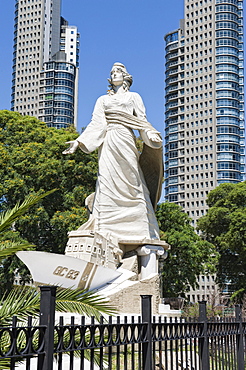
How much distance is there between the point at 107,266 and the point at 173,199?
2136 inches

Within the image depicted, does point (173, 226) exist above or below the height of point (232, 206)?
below

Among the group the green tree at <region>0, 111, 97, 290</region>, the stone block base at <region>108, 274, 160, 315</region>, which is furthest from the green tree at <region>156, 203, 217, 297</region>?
the stone block base at <region>108, 274, 160, 315</region>

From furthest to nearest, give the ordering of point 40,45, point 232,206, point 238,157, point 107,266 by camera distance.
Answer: point 40,45 < point 238,157 < point 232,206 < point 107,266

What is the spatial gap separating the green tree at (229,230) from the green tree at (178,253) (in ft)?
17.4

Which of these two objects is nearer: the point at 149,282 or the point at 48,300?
the point at 48,300

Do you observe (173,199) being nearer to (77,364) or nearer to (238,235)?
(238,235)

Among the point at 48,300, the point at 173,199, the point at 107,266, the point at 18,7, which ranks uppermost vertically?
the point at 18,7

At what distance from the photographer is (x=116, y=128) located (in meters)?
13.6

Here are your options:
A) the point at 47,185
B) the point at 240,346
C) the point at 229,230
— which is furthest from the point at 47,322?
the point at 229,230

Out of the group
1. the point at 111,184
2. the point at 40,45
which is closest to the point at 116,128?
the point at 111,184

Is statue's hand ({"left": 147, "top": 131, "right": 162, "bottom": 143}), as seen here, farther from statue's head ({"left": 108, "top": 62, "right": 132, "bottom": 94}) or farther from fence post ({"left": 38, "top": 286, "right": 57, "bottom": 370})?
fence post ({"left": 38, "top": 286, "right": 57, "bottom": 370})

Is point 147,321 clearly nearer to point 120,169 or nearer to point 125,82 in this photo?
point 120,169

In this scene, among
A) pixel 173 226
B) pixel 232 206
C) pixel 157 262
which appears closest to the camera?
pixel 157 262

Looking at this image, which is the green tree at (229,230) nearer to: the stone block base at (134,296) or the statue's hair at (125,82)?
the statue's hair at (125,82)
